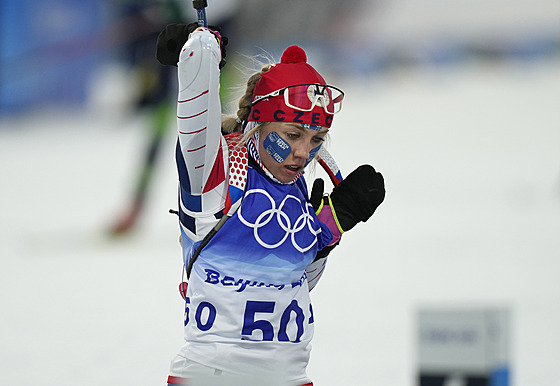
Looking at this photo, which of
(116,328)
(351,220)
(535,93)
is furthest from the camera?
(535,93)

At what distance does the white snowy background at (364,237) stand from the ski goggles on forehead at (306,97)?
171 centimetres

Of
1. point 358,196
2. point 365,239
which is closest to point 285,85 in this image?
point 358,196

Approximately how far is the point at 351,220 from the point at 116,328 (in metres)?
2.47

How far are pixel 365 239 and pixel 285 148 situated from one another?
16.3ft

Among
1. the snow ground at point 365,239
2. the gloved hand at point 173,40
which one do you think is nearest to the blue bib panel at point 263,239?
the gloved hand at point 173,40

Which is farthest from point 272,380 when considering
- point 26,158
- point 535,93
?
point 535,93

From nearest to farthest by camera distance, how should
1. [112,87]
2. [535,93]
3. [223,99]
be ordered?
[223,99]
[112,87]
[535,93]

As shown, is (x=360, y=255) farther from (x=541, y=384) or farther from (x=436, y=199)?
(x=541, y=384)

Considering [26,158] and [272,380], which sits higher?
[26,158]

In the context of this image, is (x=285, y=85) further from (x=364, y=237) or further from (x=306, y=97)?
(x=364, y=237)

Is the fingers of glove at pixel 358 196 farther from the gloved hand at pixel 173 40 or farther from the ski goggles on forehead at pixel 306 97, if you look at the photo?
the gloved hand at pixel 173 40

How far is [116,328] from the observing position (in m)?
4.21

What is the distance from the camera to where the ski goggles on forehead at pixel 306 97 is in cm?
189

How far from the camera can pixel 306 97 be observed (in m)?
1.91
